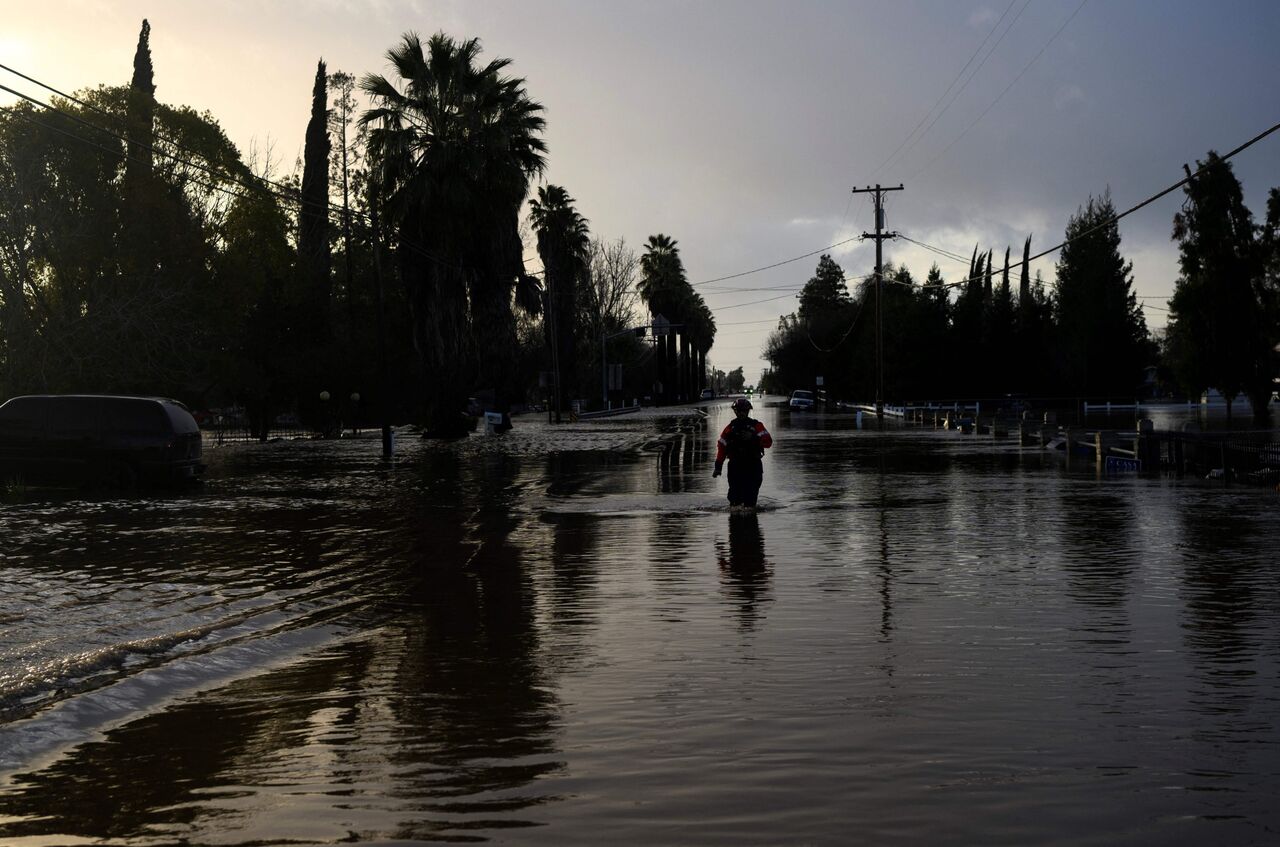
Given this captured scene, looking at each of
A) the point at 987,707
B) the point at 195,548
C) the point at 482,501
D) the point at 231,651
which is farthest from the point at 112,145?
the point at 987,707

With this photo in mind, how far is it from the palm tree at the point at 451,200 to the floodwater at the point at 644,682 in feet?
106

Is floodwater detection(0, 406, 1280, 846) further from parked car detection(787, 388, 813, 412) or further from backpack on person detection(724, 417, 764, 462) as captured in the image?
parked car detection(787, 388, 813, 412)

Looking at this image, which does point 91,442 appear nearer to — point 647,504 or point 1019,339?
point 647,504

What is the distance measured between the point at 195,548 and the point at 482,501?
24.3 ft

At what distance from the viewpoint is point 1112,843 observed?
17.1ft

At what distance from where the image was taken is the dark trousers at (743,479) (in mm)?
19938

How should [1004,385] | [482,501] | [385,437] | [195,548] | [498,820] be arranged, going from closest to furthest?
[498,820]
[195,548]
[482,501]
[385,437]
[1004,385]

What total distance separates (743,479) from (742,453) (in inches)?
21.9

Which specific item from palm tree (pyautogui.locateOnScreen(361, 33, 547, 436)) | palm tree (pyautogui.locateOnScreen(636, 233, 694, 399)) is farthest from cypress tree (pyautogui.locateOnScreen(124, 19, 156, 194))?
palm tree (pyautogui.locateOnScreen(636, 233, 694, 399))

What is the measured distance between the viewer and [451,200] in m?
49.9

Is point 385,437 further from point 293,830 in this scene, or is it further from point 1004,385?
point 1004,385

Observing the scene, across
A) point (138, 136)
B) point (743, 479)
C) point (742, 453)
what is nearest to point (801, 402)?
point (138, 136)

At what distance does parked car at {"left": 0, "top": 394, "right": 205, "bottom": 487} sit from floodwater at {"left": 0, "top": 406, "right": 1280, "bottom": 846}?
6464mm

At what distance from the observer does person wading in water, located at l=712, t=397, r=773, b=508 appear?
62.8 ft
